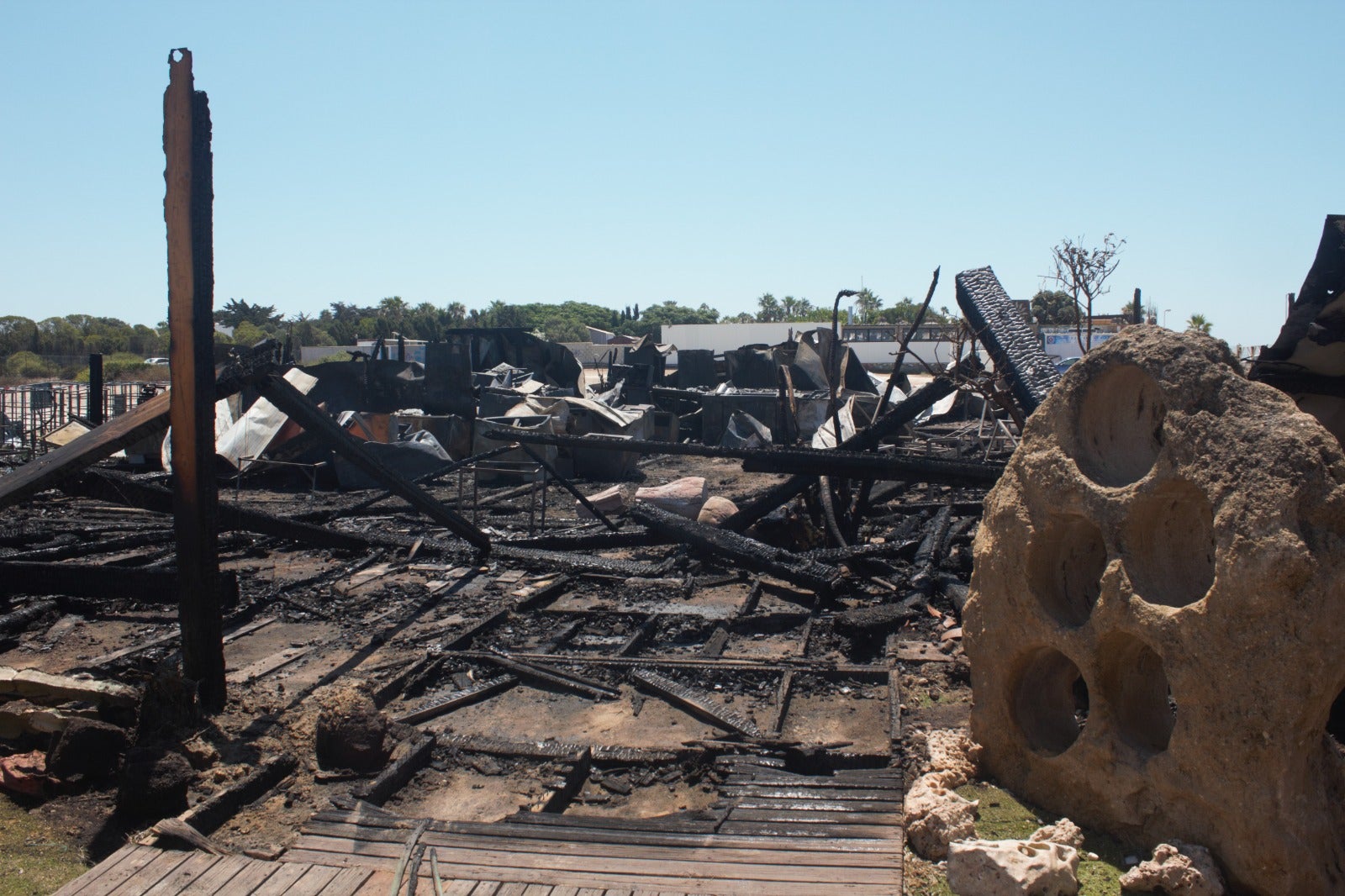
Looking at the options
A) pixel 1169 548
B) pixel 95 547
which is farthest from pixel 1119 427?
pixel 95 547

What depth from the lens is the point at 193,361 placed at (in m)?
5.75

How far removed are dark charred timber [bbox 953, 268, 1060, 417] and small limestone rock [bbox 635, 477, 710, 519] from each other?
470 cm

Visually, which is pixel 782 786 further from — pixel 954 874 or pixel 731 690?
pixel 731 690

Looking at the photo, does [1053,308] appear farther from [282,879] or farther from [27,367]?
[27,367]

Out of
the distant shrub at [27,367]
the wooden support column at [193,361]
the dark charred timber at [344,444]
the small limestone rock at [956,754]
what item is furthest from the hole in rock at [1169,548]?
the distant shrub at [27,367]

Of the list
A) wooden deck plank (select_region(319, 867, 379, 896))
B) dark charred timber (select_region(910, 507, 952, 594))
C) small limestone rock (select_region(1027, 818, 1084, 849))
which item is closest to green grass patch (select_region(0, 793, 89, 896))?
wooden deck plank (select_region(319, 867, 379, 896))

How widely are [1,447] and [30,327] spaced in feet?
160

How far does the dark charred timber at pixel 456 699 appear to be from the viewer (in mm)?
6113

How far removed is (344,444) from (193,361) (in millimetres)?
2451

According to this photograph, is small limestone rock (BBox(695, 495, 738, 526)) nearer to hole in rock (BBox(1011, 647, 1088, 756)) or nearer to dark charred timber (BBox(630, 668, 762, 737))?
dark charred timber (BBox(630, 668, 762, 737))

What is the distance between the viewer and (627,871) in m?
3.72

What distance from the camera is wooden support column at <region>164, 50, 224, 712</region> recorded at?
5.69 metres

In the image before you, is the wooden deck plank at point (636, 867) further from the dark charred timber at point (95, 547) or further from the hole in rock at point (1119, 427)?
the dark charred timber at point (95, 547)

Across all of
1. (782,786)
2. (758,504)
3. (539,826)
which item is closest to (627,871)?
(539,826)
